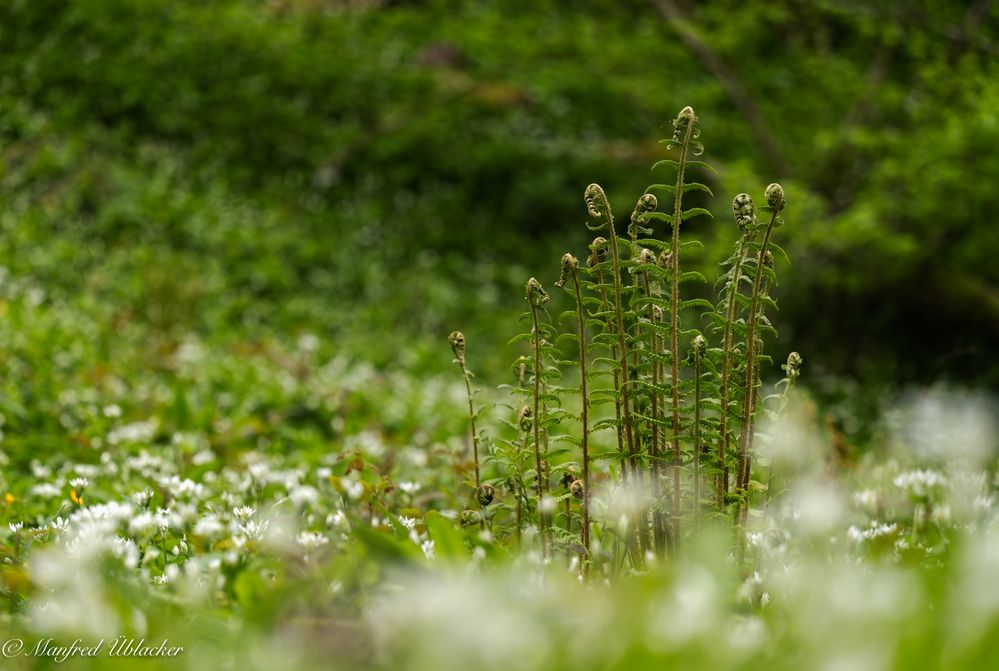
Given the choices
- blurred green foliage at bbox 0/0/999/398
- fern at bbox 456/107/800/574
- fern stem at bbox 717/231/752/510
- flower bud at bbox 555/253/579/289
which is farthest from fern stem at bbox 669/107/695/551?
blurred green foliage at bbox 0/0/999/398

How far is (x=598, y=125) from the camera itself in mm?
11398

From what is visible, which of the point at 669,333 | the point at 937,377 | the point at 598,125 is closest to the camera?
the point at 669,333

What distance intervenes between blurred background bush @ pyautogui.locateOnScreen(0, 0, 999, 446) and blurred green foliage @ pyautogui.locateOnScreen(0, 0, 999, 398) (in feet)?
0.11

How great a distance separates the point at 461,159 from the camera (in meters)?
11.3

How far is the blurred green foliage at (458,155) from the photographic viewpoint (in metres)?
7.33

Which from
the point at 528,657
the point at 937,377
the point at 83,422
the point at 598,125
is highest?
the point at 598,125

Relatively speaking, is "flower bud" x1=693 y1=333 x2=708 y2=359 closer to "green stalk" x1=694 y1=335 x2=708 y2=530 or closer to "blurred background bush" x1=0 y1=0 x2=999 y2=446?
"green stalk" x1=694 y1=335 x2=708 y2=530

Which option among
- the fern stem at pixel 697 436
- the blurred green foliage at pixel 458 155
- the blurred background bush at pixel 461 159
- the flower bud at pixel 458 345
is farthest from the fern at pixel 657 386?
the blurred green foliage at pixel 458 155

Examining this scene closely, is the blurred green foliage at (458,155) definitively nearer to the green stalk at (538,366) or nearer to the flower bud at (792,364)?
the flower bud at (792,364)

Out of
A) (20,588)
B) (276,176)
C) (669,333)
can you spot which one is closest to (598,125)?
(276,176)

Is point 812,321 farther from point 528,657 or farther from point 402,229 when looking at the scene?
point 528,657

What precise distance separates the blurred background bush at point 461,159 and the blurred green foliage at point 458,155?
3 centimetres

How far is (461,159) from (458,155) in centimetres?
7

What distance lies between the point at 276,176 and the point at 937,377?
7182 mm
